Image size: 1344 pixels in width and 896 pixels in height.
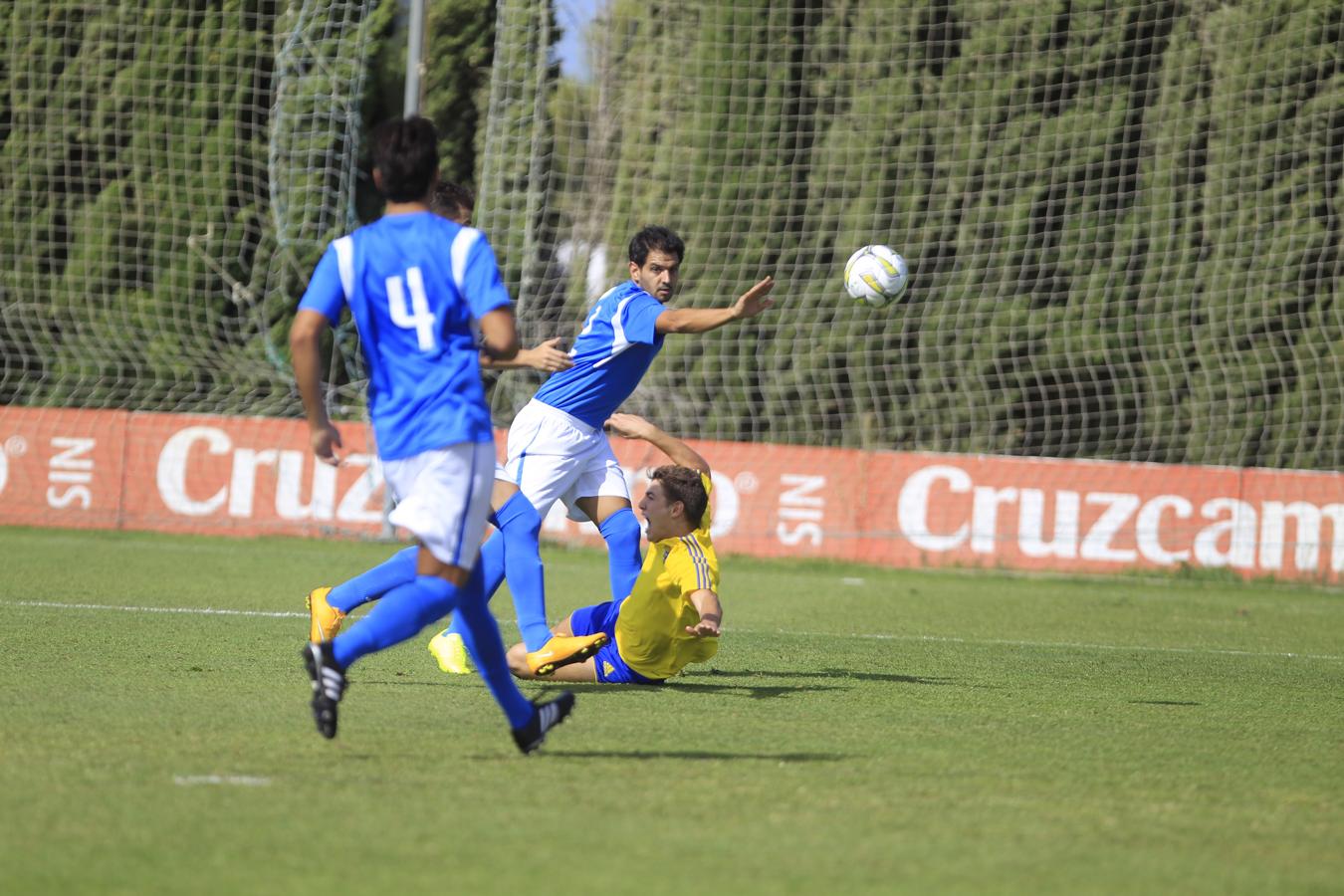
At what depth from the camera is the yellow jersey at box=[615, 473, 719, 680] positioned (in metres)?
6.30

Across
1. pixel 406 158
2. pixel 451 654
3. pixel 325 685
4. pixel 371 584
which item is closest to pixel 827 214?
pixel 451 654

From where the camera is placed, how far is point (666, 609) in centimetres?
635

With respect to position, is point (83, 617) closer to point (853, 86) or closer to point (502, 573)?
point (502, 573)

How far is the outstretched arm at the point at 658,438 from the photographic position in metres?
6.72

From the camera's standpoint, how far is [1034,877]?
137 inches

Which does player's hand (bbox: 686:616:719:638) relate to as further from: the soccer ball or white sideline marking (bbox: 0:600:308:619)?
white sideline marking (bbox: 0:600:308:619)

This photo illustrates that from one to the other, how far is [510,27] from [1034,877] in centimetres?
1550

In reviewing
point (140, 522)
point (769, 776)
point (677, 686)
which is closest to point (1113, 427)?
point (140, 522)

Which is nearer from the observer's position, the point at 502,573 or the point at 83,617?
the point at 502,573

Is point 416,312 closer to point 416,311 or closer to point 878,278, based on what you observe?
point 416,311

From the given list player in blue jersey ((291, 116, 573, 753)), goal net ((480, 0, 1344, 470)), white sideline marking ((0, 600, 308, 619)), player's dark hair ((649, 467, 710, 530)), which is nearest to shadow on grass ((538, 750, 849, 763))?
player in blue jersey ((291, 116, 573, 753))

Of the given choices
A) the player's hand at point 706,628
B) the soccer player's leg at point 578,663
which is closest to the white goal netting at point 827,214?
the soccer player's leg at point 578,663

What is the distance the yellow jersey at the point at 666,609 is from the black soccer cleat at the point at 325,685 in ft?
6.51

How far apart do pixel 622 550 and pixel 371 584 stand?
1.15 metres
